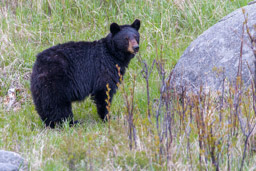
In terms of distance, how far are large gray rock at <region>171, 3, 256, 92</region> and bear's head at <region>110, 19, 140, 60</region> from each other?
0.71 m

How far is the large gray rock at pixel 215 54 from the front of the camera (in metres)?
5.43

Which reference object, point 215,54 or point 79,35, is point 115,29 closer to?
point 215,54

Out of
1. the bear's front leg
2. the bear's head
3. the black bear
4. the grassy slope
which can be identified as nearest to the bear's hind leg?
the black bear

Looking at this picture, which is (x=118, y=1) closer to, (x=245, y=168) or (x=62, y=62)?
(x=62, y=62)

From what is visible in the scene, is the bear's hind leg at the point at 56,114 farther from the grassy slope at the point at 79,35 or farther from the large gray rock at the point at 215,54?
the large gray rock at the point at 215,54

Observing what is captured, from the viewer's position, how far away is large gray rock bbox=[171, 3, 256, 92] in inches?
214

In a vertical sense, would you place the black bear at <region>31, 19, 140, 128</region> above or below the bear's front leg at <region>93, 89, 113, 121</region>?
above

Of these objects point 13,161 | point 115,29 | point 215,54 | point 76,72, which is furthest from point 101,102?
point 13,161

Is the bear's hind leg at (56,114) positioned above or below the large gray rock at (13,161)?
below

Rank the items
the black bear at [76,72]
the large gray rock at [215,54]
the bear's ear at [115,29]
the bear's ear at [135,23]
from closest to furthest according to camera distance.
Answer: the black bear at [76,72] → the large gray rock at [215,54] → the bear's ear at [115,29] → the bear's ear at [135,23]

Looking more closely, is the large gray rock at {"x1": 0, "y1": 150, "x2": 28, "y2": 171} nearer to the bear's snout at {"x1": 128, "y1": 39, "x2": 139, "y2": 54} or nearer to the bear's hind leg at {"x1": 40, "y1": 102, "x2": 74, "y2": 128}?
the bear's hind leg at {"x1": 40, "y1": 102, "x2": 74, "y2": 128}

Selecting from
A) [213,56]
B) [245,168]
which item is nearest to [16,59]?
[213,56]

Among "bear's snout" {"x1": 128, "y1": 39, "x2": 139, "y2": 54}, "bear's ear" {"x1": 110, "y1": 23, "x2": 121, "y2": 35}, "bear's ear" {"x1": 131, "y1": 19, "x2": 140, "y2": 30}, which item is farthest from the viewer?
"bear's ear" {"x1": 131, "y1": 19, "x2": 140, "y2": 30}

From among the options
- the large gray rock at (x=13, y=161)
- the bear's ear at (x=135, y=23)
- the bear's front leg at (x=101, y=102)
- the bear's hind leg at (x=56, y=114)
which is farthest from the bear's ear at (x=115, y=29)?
the large gray rock at (x=13, y=161)
